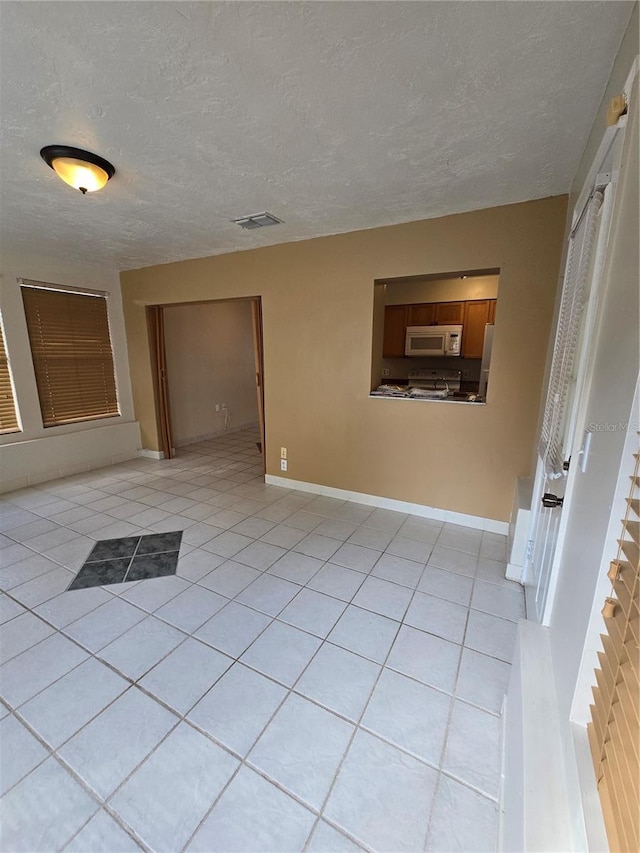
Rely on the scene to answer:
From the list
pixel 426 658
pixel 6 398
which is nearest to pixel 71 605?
pixel 426 658

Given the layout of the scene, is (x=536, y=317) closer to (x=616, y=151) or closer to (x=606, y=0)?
(x=616, y=151)

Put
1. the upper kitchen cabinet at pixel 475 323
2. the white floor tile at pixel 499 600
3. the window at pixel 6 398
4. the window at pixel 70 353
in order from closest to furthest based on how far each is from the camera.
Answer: the white floor tile at pixel 499 600 < the window at pixel 6 398 < the window at pixel 70 353 < the upper kitchen cabinet at pixel 475 323

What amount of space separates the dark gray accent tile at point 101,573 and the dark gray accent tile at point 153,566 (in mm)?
55

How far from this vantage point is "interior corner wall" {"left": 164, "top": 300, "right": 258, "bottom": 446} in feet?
16.5

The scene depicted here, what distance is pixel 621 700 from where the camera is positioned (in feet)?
2.06

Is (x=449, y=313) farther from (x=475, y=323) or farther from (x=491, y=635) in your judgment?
(x=491, y=635)

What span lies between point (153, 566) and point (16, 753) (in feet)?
3.63

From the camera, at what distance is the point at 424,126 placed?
1.57 metres

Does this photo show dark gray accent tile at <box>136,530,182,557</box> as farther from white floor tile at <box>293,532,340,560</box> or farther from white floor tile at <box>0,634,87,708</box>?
white floor tile at <box>293,532,340,560</box>

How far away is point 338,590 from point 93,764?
1274mm

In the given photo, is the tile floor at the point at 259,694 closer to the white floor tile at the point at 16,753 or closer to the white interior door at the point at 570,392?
the white floor tile at the point at 16,753

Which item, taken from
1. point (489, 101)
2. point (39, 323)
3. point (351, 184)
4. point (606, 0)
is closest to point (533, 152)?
point (489, 101)

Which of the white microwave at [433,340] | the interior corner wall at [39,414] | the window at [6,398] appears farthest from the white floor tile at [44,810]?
the white microwave at [433,340]

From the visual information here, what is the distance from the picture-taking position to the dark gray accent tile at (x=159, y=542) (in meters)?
2.48
